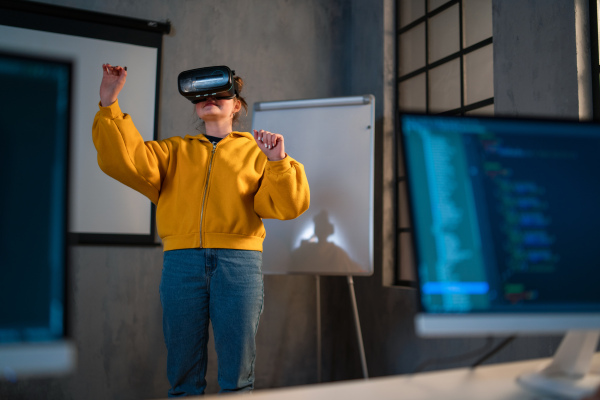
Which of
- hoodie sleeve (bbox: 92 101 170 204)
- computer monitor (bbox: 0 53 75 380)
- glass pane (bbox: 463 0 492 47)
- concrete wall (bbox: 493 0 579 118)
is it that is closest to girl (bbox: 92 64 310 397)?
hoodie sleeve (bbox: 92 101 170 204)

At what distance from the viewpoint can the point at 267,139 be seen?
143cm

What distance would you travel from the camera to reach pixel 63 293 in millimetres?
509

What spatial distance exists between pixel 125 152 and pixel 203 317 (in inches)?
22.2

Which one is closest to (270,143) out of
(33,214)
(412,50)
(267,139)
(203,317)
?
(267,139)

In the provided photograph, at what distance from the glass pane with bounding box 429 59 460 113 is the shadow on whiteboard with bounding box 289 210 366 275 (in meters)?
0.89

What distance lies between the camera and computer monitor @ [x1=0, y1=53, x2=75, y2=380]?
1.58 ft

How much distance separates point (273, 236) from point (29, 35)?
5.29 ft

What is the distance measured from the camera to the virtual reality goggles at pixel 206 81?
1.57 meters

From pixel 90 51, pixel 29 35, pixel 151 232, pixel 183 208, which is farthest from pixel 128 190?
pixel 183 208

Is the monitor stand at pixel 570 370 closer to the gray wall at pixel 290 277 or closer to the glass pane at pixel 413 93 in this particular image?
the gray wall at pixel 290 277

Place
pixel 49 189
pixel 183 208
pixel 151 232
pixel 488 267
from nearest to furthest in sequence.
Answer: pixel 49 189, pixel 488 267, pixel 183 208, pixel 151 232

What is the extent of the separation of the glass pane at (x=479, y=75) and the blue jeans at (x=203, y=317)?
1564 millimetres

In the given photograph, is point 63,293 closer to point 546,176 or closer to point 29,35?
point 546,176

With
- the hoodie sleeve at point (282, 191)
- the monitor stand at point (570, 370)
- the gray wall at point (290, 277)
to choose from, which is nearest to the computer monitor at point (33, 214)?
the monitor stand at point (570, 370)
